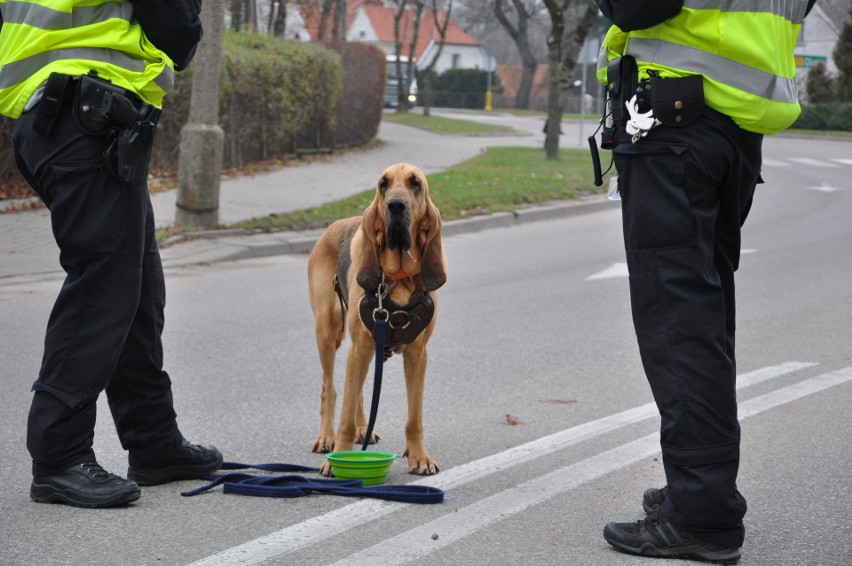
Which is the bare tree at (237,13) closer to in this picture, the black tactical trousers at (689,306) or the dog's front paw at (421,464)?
the dog's front paw at (421,464)

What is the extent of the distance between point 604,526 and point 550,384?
247 cm

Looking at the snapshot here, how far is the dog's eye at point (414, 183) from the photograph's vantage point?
175 inches

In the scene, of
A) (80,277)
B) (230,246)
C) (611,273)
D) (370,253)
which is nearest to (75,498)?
(80,277)

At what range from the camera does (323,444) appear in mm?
5109

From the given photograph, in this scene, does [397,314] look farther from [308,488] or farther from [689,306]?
[689,306]

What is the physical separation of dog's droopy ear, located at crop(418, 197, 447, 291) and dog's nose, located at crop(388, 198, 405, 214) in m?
0.18

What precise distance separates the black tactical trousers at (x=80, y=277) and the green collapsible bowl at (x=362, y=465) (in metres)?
0.93

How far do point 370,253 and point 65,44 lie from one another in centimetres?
135

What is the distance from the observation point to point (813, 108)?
44312 mm

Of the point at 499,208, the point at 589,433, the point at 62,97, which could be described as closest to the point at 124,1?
the point at 62,97

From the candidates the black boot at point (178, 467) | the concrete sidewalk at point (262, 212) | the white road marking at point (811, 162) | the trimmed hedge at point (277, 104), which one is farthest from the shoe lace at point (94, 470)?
the white road marking at point (811, 162)

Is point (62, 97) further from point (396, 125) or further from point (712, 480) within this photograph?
point (396, 125)

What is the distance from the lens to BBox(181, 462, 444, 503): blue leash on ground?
14.0 feet

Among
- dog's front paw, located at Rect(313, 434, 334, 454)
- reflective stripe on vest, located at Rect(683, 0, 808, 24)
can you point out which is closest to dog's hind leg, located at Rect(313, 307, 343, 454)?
dog's front paw, located at Rect(313, 434, 334, 454)
